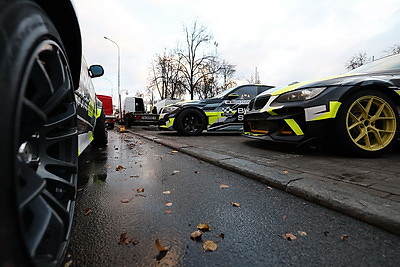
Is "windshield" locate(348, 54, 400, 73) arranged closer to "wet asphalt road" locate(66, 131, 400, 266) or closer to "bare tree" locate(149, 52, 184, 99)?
"wet asphalt road" locate(66, 131, 400, 266)

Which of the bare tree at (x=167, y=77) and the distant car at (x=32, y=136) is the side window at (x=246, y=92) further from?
the bare tree at (x=167, y=77)

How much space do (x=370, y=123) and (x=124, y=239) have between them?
11.4 ft

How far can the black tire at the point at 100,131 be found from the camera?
4.54 metres

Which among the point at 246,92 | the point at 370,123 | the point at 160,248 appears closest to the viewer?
the point at 160,248

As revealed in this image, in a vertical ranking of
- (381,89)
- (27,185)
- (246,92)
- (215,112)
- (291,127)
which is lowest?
(27,185)

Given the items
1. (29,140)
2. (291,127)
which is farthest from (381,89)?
(29,140)

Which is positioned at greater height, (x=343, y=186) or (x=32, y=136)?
(x=32, y=136)

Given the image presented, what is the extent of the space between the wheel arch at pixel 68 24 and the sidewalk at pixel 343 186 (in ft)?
6.32

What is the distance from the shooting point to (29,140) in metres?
0.85

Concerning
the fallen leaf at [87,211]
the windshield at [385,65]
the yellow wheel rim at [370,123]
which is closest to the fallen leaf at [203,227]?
the fallen leaf at [87,211]

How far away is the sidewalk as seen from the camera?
1462 mm

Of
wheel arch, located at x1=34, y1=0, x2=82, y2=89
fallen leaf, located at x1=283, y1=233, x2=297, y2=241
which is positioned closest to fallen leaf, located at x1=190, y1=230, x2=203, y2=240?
fallen leaf, located at x1=283, y1=233, x2=297, y2=241

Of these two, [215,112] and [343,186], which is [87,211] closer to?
[343,186]

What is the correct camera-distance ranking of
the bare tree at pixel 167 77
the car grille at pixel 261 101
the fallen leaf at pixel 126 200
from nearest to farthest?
the fallen leaf at pixel 126 200, the car grille at pixel 261 101, the bare tree at pixel 167 77
